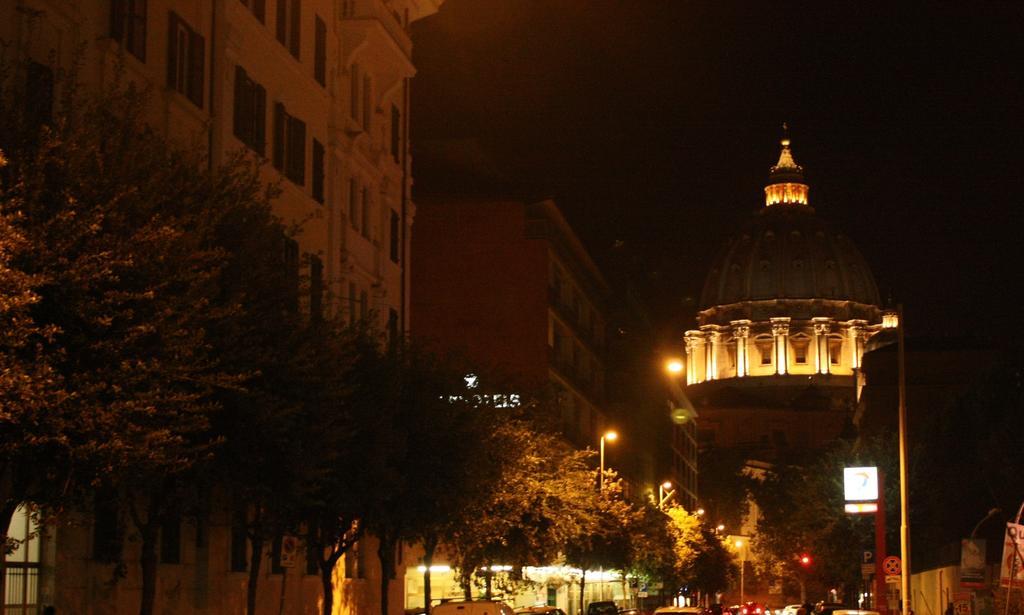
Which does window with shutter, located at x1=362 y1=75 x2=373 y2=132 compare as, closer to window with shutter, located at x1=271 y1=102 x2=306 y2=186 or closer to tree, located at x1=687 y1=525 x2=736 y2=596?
window with shutter, located at x1=271 y1=102 x2=306 y2=186

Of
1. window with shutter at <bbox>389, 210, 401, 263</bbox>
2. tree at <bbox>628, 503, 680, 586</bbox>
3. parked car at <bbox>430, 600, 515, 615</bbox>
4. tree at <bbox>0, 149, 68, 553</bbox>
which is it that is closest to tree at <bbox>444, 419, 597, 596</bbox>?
window with shutter at <bbox>389, 210, 401, 263</bbox>

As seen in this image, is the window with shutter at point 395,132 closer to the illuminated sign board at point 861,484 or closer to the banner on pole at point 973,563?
the illuminated sign board at point 861,484

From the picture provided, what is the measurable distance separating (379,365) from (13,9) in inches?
437

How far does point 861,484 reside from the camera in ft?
186

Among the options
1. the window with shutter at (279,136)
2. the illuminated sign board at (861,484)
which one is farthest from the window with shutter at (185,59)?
the illuminated sign board at (861,484)

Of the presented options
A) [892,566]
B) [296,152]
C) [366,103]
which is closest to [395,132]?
[366,103]

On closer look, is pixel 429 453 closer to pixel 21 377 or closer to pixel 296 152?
pixel 296 152

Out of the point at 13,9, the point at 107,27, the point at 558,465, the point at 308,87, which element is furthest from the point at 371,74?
the point at 13,9

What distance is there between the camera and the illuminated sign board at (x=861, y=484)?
185ft

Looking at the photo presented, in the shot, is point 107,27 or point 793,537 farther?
point 793,537

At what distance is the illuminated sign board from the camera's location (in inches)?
2215

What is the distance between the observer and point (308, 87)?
137ft

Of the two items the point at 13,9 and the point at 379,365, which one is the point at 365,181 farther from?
the point at 13,9

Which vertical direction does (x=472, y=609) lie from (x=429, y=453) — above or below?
below
